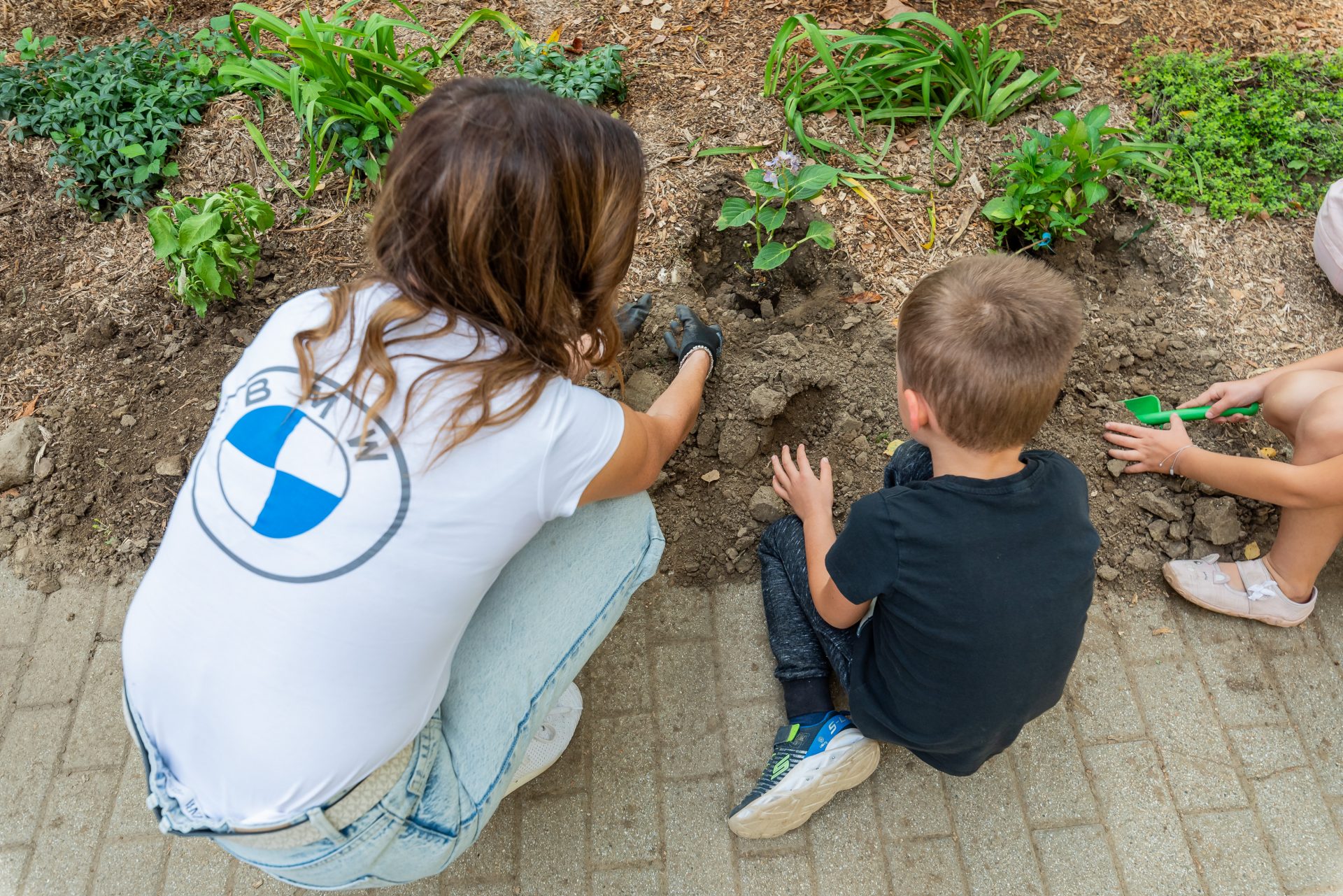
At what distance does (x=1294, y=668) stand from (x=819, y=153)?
2.19m

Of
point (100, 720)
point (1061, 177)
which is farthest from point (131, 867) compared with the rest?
point (1061, 177)

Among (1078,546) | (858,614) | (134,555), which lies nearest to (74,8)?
(134,555)

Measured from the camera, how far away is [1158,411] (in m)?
2.44

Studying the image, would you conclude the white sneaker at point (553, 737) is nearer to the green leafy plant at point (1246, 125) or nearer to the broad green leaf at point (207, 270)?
the broad green leaf at point (207, 270)

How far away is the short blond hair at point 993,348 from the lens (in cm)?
162

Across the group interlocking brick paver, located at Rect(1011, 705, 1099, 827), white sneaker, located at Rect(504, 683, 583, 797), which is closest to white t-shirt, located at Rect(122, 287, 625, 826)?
white sneaker, located at Rect(504, 683, 583, 797)

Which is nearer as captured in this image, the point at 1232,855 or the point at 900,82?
the point at 1232,855

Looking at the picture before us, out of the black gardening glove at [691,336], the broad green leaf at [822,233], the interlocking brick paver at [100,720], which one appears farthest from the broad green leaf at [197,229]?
the broad green leaf at [822,233]

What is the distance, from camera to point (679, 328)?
2531 millimetres

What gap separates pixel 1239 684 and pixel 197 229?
325 centimetres

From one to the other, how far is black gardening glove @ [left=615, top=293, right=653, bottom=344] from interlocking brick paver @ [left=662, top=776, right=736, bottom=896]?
4.37 feet

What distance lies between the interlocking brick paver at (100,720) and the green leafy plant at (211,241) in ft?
3.59

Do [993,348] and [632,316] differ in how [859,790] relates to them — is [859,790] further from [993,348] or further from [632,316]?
[632,316]

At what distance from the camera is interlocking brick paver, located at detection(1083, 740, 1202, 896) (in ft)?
6.33
